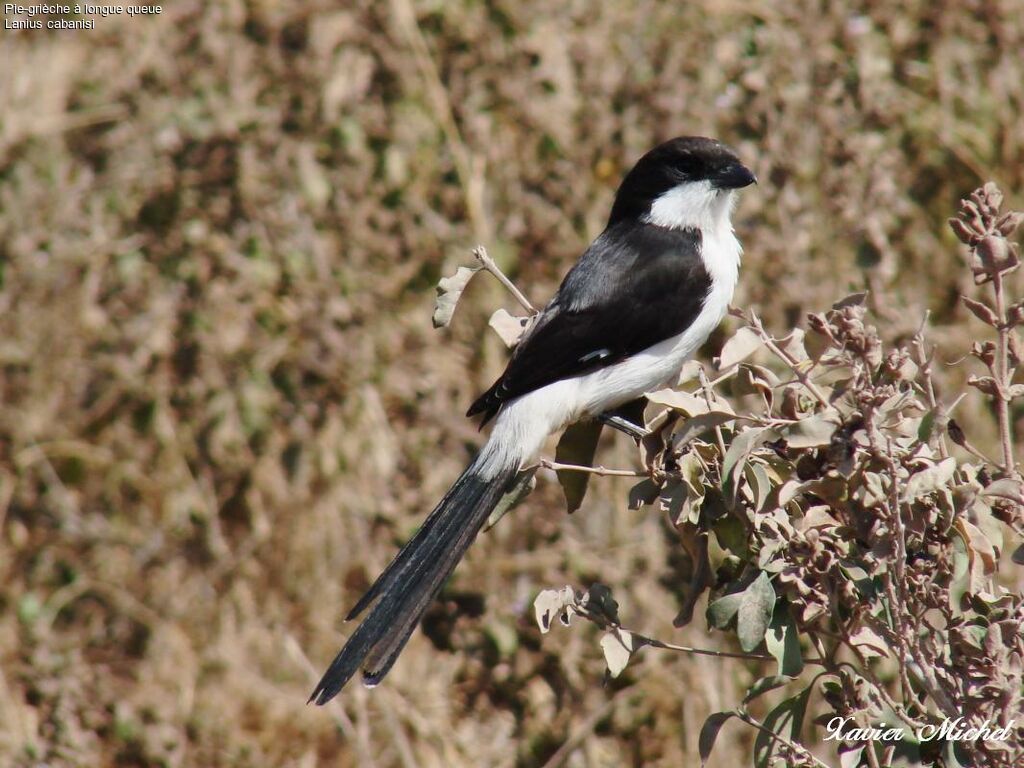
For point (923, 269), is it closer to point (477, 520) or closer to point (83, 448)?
point (477, 520)

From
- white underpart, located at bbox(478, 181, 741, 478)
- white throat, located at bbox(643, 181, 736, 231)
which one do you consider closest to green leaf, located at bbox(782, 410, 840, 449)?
white underpart, located at bbox(478, 181, 741, 478)

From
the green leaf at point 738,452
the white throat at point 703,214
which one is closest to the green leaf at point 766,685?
the green leaf at point 738,452

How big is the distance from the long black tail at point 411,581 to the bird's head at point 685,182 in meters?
1.14

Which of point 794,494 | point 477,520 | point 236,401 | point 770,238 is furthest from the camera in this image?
point 236,401

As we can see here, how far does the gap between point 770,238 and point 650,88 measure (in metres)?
0.79

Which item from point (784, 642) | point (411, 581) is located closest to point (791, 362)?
point (784, 642)

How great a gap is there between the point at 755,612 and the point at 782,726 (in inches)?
11.1

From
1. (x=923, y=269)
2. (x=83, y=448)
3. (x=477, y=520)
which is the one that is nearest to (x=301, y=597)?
(x=83, y=448)

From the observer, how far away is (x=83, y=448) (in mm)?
5172

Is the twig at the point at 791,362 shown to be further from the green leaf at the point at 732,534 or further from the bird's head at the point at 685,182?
the bird's head at the point at 685,182

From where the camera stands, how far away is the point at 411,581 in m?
2.92

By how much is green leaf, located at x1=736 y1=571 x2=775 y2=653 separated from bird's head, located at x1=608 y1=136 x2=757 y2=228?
81.8 inches
